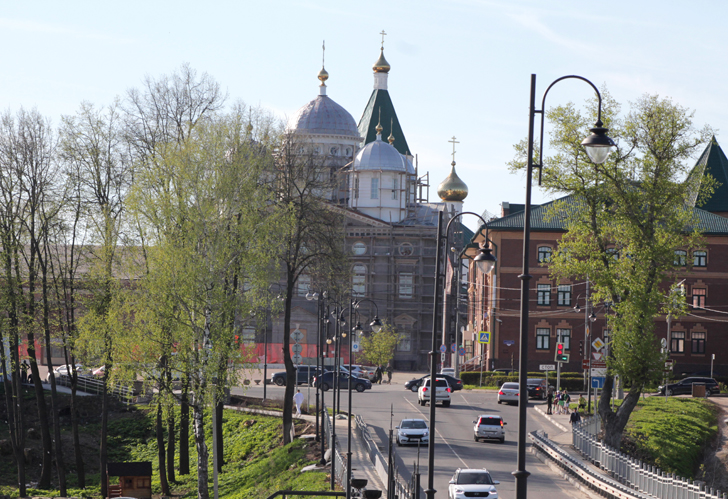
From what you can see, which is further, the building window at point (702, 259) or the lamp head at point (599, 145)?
the building window at point (702, 259)

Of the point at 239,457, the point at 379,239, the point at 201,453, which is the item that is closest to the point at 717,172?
the point at 379,239

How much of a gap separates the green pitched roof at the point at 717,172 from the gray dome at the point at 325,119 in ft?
121

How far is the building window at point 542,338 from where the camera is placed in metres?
66.2

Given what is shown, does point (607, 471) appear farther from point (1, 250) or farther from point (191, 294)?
point (1, 250)

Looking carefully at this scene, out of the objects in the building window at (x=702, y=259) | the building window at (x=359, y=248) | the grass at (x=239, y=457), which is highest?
Result: the building window at (x=359, y=248)

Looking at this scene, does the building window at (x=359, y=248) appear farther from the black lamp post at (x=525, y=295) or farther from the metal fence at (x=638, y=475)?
the black lamp post at (x=525, y=295)

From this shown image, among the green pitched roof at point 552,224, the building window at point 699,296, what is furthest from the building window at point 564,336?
the building window at point 699,296

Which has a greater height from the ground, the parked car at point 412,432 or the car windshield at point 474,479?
the car windshield at point 474,479

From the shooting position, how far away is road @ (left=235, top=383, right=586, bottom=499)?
91.6ft

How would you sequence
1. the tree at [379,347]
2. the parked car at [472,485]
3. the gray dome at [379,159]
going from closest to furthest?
the parked car at [472,485]
the tree at [379,347]
the gray dome at [379,159]

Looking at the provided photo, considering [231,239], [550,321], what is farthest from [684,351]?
[231,239]

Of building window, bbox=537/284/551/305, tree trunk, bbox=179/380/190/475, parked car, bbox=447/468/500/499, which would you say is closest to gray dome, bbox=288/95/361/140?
building window, bbox=537/284/551/305

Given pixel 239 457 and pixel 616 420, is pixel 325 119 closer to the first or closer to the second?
pixel 239 457

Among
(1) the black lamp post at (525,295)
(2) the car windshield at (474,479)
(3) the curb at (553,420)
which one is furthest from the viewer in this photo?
(3) the curb at (553,420)
